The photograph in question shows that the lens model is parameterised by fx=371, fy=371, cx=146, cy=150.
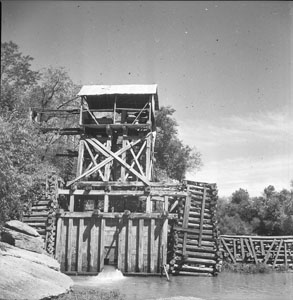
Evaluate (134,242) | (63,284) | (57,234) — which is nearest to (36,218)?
(57,234)

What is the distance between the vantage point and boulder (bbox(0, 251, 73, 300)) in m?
10.8

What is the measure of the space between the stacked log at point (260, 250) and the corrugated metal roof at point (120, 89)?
1290cm

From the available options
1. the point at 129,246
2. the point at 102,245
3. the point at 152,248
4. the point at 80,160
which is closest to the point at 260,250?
the point at 152,248

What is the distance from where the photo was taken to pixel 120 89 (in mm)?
27156

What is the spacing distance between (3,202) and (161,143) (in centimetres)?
2741

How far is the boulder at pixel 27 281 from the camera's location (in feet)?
35.4

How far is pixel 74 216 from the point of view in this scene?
22781mm

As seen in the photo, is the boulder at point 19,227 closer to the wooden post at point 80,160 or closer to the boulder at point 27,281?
the boulder at point 27,281

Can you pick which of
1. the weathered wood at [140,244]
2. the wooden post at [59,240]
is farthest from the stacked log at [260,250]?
the wooden post at [59,240]

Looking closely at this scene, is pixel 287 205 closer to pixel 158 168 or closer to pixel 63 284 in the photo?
pixel 158 168

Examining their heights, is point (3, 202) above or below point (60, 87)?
below

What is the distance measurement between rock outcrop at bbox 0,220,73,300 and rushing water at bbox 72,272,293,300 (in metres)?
2.48

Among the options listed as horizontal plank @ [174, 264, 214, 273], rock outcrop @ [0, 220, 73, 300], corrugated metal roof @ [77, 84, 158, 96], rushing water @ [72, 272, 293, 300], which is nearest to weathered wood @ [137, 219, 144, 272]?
rushing water @ [72, 272, 293, 300]

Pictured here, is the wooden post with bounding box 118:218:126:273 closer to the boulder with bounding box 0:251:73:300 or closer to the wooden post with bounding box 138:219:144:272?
the wooden post with bounding box 138:219:144:272
